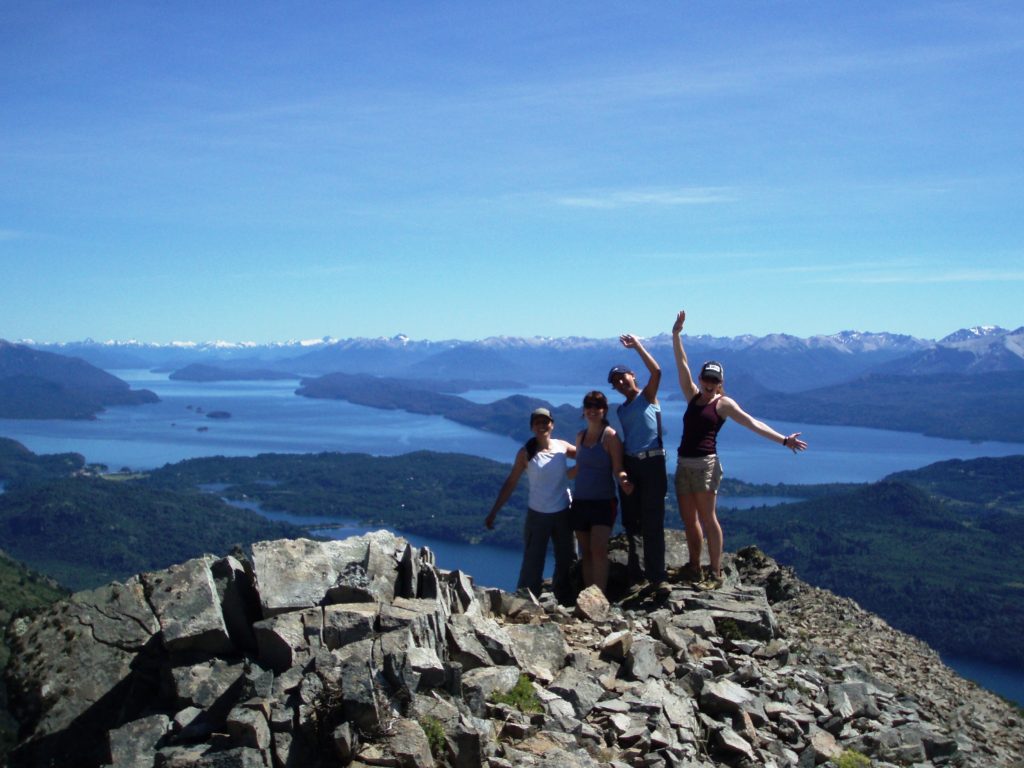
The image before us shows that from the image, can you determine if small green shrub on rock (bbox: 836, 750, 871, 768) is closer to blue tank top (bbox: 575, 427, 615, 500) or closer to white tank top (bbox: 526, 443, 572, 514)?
blue tank top (bbox: 575, 427, 615, 500)

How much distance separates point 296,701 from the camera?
659cm

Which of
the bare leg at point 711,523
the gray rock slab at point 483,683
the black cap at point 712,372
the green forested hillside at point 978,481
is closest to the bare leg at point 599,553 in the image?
the bare leg at point 711,523

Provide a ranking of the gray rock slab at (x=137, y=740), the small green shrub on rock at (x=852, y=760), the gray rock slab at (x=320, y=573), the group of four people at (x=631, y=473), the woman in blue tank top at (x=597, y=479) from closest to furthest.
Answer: the gray rock slab at (x=137, y=740) < the gray rock slab at (x=320, y=573) < the small green shrub on rock at (x=852, y=760) < the group of four people at (x=631, y=473) < the woman in blue tank top at (x=597, y=479)

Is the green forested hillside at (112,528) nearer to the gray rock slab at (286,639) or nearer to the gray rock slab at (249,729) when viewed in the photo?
the gray rock slab at (286,639)

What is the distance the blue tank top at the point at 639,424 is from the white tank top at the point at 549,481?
881mm

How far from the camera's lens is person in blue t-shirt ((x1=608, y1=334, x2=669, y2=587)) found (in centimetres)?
1131

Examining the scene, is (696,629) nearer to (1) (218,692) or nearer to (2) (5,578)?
(1) (218,692)

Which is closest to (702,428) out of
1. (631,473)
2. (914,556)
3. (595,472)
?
(631,473)

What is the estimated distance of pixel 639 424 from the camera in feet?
37.2

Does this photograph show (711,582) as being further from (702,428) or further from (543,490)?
(543,490)

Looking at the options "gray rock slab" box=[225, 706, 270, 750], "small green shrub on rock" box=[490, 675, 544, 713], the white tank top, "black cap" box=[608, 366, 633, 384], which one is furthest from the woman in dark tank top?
"gray rock slab" box=[225, 706, 270, 750]

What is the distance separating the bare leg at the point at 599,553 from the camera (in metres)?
11.7

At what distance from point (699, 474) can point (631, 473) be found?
869 millimetres

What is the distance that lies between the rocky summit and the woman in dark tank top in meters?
1.35
